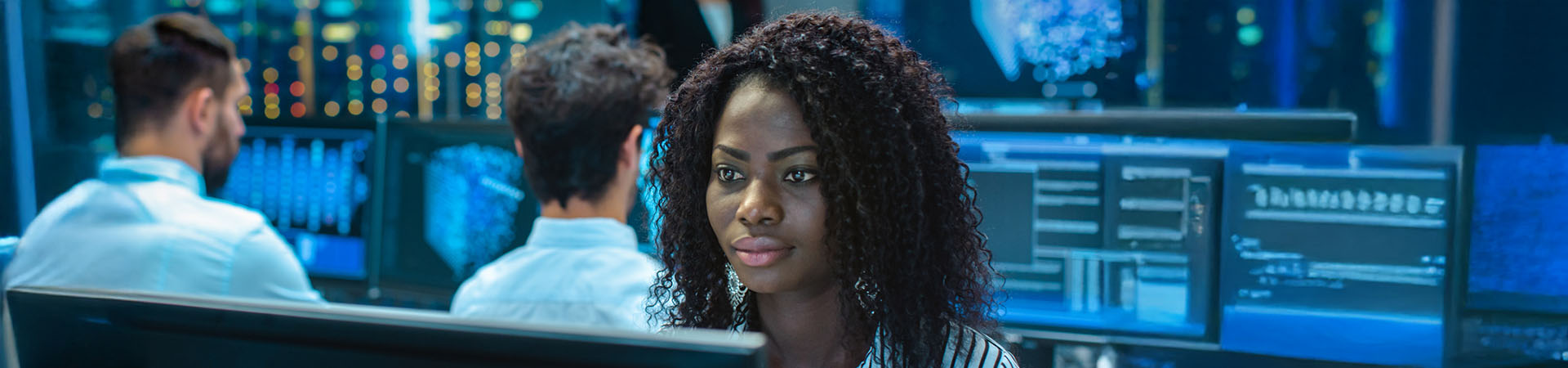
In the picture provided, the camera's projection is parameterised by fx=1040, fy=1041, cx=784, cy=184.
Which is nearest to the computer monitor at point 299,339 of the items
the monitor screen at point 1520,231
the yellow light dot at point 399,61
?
the monitor screen at point 1520,231

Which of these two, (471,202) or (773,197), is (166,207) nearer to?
(471,202)

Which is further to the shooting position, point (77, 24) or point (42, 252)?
point (77, 24)

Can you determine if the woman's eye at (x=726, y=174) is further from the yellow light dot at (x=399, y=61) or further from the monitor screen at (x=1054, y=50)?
the yellow light dot at (x=399, y=61)

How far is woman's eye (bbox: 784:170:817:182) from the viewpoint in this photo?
37.6 inches

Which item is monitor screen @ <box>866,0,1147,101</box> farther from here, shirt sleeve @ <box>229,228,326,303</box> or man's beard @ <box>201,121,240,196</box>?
man's beard @ <box>201,121,240,196</box>

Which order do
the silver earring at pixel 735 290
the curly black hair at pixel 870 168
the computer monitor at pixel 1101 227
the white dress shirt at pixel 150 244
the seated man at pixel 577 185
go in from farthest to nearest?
1. the white dress shirt at pixel 150 244
2. the seated man at pixel 577 185
3. the computer monitor at pixel 1101 227
4. the silver earring at pixel 735 290
5. the curly black hair at pixel 870 168

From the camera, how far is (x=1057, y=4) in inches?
85.5

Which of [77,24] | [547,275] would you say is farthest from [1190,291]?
[77,24]

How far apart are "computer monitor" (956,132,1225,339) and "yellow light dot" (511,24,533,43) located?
5.46 ft

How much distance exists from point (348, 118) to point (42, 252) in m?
0.64

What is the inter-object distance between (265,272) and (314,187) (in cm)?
48

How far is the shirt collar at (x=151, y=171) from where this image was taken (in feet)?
6.55

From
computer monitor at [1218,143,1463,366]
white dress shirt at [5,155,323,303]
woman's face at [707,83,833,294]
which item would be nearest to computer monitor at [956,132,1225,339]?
computer monitor at [1218,143,1463,366]

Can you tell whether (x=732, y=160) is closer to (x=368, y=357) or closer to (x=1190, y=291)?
(x=368, y=357)
